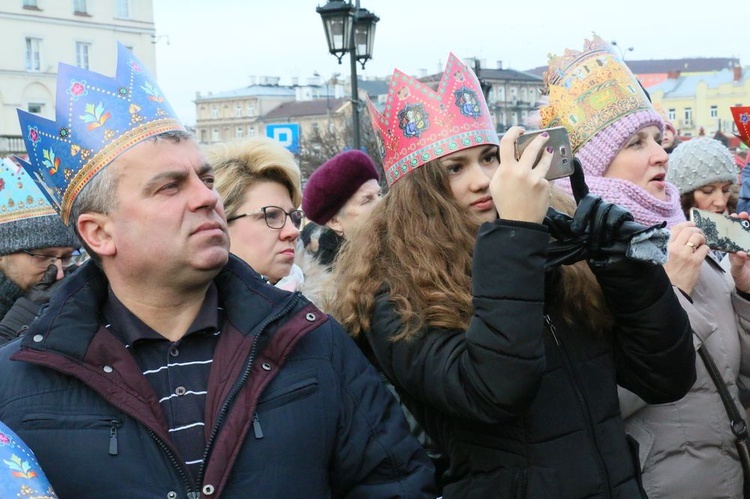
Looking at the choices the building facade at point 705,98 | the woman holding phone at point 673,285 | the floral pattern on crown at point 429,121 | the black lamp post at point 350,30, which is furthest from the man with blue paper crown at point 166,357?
the building facade at point 705,98

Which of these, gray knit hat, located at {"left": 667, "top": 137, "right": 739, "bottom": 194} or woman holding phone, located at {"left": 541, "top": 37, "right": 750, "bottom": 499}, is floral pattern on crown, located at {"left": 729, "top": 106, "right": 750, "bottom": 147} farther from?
woman holding phone, located at {"left": 541, "top": 37, "right": 750, "bottom": 499}

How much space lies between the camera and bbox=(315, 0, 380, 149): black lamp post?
37.1ft

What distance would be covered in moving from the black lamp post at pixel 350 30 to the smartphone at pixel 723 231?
329 inches

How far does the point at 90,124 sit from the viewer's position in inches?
102

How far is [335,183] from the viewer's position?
18.6ft

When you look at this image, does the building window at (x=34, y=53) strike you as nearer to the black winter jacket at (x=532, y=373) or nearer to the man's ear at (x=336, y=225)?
the man's ear at (x=336, y=225)

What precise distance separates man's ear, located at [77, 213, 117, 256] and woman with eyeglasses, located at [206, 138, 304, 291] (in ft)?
4.87

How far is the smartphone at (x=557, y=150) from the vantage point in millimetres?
2617

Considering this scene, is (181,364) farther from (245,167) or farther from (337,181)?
(337,181)

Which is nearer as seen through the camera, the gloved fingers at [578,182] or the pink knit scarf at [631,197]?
the gloved fingers at [578,182]

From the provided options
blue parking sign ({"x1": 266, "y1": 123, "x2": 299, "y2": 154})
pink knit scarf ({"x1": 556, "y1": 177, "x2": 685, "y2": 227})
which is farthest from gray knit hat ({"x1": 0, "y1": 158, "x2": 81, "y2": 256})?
blue parking sign ({"x1": 266, "y1": 123, "x2": 299, "y2": 154})

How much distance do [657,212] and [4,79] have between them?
4955cm

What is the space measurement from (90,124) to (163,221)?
0.35 meters

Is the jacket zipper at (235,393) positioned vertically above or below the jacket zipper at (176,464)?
above
